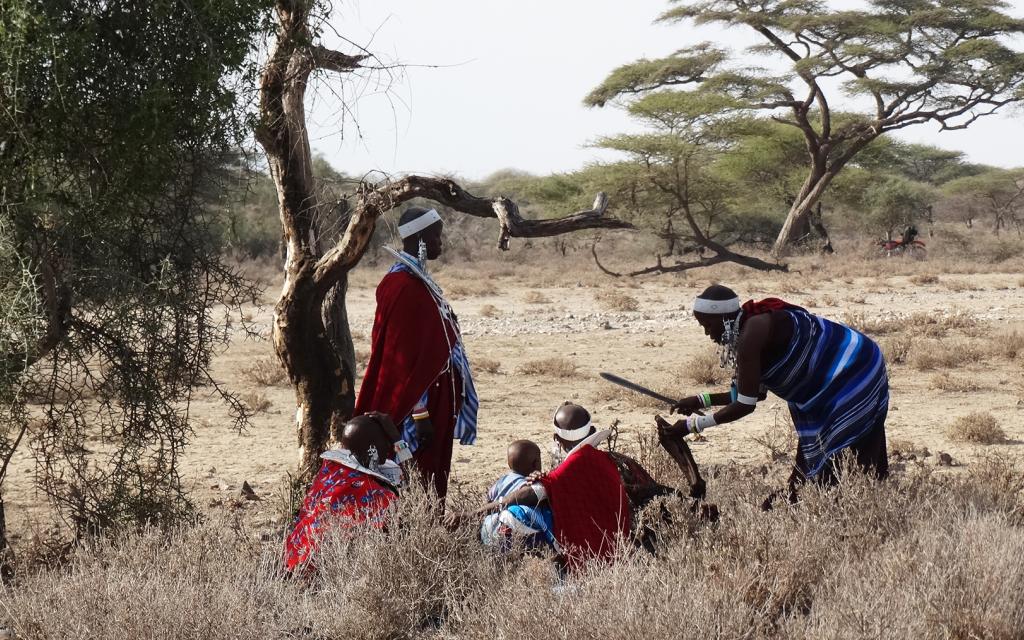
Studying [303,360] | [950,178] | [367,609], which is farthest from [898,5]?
[367,609]

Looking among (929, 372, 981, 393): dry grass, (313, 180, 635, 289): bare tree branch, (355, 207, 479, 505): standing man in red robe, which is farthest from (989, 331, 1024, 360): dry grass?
(355, 207, 479, 505): standing man in red robe

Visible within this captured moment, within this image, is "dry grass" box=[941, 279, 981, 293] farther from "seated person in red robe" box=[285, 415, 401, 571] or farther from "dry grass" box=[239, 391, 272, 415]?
"seated person in red robe" box=[285, 415, 401, 571]

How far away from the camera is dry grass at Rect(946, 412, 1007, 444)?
8117 mm

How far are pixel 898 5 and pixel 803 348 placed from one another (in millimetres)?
26442

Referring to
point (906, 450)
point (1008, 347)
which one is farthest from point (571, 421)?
point (1008, 347)

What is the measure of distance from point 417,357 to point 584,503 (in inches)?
42.6

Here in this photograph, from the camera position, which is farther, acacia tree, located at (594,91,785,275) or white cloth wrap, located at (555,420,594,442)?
acacia tree, located at (594,91,785,275)

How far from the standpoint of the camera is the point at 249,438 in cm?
901

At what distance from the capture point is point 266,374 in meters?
11.4

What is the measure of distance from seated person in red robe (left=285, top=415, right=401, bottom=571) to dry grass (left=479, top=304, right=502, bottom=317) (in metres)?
13.4

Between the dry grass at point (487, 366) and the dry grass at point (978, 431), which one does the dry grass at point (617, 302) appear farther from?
the dry grass at point (978, 431)

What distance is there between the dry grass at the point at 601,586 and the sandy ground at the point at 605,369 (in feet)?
7.27

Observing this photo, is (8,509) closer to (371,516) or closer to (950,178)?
(371,516)

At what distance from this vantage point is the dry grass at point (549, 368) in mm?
11523
